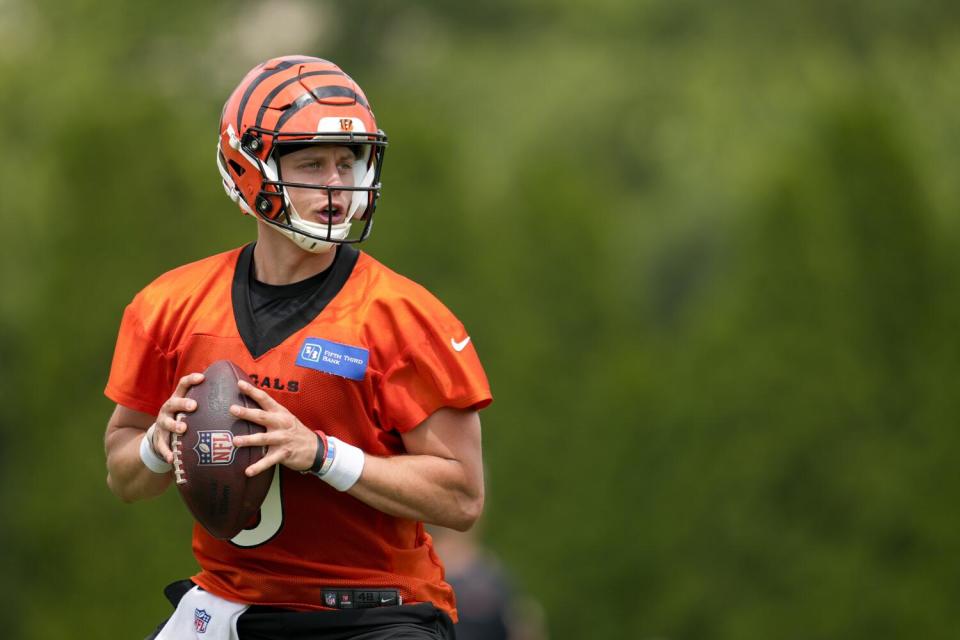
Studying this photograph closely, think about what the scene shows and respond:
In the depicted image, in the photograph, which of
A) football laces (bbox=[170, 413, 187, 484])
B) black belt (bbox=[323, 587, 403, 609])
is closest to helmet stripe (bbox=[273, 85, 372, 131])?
football laces (bbox=[170, 413, 187, 484])

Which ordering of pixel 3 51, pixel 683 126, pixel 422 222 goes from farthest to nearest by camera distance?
pixel 683 126, pixel 3 51, pixel 422 222

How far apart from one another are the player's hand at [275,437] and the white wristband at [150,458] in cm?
42

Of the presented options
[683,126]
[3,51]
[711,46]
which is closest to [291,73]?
[3,51]

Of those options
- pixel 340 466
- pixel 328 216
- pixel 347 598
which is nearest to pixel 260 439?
pixel 340 466

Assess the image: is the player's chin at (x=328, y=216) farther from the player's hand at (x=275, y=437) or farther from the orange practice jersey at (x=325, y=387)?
the player's hand at (x=275, y=437)

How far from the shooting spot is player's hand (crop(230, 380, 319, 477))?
4.37 meters

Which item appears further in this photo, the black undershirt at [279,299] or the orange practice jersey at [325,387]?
the black undershirt at [279,299]

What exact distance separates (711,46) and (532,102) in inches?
132

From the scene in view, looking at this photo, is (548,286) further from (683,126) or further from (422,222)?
(683,126)

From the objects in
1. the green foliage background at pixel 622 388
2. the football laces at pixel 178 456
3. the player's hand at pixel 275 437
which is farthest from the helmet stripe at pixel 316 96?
the green foliage background at pixel 622 388

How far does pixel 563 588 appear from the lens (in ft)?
49.8

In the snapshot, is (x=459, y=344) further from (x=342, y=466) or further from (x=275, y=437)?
(x=275, y=437)

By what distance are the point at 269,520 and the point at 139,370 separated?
61cm

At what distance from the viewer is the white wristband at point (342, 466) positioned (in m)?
4.46
